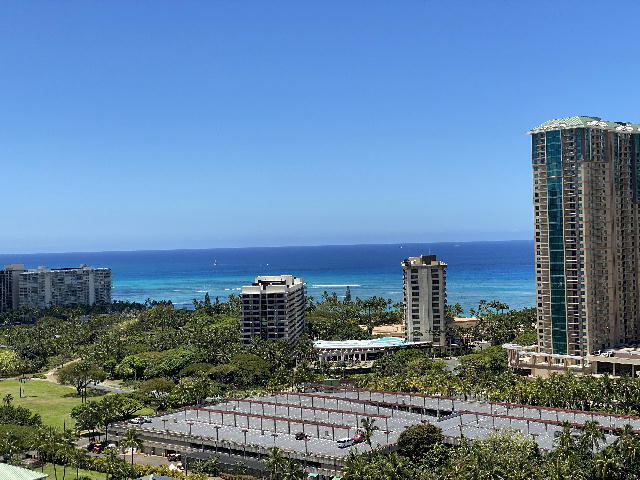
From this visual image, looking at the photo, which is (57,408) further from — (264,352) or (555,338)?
(555,338)

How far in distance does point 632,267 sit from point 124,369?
244 ft

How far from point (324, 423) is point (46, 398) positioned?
45.1 metres

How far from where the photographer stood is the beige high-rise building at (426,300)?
120 meters

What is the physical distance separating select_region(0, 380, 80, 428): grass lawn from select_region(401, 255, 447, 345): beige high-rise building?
2122 inches

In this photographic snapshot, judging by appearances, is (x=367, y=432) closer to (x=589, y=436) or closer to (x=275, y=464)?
(x=275, y=464)

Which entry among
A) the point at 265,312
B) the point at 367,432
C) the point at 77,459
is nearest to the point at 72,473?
the point at 77,459

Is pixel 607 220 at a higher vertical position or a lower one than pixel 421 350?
higher

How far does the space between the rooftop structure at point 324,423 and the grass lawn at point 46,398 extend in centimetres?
1437

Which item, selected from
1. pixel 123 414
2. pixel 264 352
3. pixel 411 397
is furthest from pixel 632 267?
pixel 123 414

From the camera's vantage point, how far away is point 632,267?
4141 inches

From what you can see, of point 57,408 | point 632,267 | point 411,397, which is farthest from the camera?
point 632,267

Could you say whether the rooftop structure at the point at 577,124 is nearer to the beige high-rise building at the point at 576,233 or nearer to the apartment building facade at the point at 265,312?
the beige high-rise building at the point at 576,233

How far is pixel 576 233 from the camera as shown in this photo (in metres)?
95.8

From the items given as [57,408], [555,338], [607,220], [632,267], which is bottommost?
[57,408]
